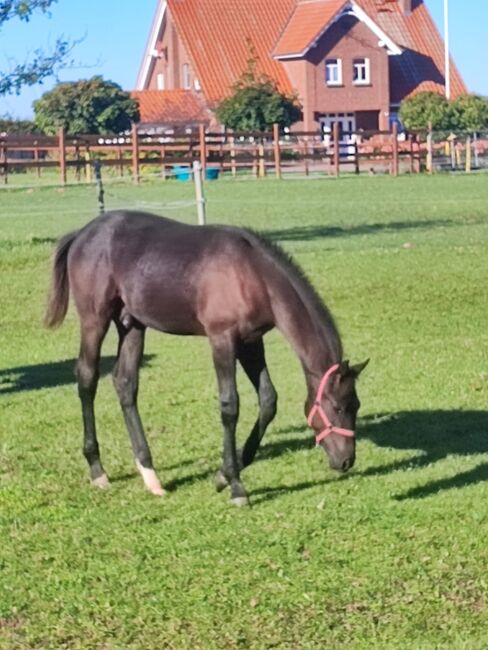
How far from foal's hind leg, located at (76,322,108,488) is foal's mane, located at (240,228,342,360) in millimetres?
1243

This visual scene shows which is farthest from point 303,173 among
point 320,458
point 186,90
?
point 320,458

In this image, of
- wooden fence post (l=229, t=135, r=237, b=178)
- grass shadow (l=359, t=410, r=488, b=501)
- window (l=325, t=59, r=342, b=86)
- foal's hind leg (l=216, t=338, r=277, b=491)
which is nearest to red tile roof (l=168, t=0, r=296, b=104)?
window (l=325, t=59, r=342, b=86)

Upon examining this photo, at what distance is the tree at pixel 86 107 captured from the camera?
207 ft

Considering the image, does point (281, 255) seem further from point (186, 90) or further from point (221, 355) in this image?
point (186, 90)

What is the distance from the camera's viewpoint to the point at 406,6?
276ft

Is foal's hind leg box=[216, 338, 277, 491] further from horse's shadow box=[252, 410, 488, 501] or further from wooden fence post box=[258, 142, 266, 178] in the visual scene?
wooden fence post box=[258, 142, 266, 178]

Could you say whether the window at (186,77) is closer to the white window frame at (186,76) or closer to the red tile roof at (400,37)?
the white window frame at (186,76)

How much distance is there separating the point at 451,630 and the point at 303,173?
47.3 metres

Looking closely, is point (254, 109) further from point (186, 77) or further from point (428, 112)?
point (186, 77)

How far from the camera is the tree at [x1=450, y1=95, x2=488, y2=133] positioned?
2698 inches

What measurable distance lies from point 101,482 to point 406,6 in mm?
79178

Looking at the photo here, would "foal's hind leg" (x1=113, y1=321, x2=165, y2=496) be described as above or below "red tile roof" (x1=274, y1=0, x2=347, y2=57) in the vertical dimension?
below

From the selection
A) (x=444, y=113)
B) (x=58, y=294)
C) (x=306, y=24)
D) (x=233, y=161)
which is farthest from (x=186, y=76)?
(x=58, y=294)

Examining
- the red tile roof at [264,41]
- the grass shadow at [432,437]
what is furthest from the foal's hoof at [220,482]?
the red tile roof at [264,41]
